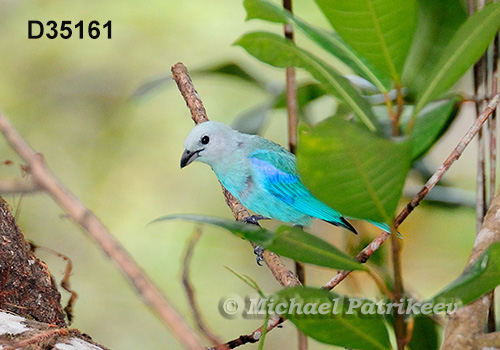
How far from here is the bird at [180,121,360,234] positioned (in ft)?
6.87

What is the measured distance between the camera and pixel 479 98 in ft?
6.17

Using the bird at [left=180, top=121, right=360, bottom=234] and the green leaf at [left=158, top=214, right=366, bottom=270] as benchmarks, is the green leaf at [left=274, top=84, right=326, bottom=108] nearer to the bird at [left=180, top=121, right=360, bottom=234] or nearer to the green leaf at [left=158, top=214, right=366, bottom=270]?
the bird at [left=180, top=121, right=360, bottom=234]

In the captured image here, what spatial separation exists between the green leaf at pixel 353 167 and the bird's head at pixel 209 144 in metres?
1.25

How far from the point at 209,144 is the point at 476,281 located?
4.40 feet

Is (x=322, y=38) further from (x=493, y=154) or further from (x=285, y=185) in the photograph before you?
(x=285, y=185)

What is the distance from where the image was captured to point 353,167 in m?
0.87

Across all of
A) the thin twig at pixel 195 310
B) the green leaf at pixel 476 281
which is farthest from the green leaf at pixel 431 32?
the thin twig at pixel 195 310

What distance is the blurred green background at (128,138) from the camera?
176 inches

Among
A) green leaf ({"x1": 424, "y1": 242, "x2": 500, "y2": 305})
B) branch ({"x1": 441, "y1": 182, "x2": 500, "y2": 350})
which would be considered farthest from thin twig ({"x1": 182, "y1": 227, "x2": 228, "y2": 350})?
branch ({"x1": 441, "y1": 182, "x2": 500, "y2": 350})

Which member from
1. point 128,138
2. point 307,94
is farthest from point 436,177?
point 128,138

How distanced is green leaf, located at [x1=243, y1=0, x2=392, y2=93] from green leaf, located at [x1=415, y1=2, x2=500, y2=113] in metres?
0.11

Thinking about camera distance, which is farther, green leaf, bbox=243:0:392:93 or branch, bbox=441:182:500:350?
green leaf, bbox=243:0:392:93

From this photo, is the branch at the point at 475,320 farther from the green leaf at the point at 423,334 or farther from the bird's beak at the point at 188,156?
the bird's beak at the point at 188,156

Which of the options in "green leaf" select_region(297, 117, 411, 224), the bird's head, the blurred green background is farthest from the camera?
the blurred green background
